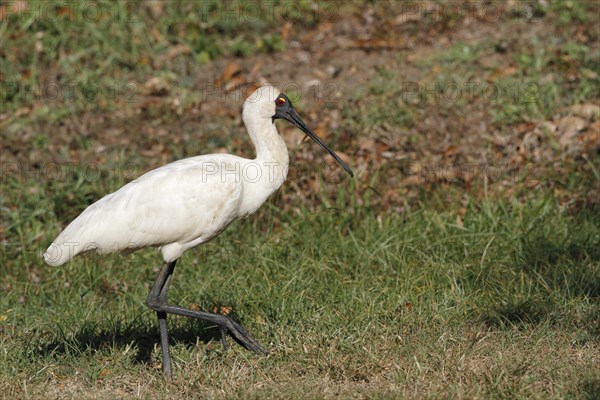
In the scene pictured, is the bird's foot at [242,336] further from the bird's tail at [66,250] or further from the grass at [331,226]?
the bird's tail at [66,250]

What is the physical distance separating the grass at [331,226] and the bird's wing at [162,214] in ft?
2.33

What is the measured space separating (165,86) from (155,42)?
2.71ft

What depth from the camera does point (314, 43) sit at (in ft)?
35.2

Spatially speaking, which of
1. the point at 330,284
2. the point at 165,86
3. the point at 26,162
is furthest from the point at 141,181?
the point at 165,86

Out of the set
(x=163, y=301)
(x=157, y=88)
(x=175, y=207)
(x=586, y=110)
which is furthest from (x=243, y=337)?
(x=157, y=88)

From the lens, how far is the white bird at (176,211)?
5.70m

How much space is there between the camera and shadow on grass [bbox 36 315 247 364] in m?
6.04

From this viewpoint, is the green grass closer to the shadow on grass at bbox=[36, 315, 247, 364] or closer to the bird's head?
the shadow on grass at bbox=[36, 315, 247, 364]

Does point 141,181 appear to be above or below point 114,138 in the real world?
above

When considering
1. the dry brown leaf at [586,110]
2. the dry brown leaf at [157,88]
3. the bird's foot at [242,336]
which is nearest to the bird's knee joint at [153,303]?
the bird's foot at [242,336]

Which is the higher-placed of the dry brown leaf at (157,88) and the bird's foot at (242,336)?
the dry brown leaf at (157,88)

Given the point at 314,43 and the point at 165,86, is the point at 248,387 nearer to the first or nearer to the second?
the point at 165,86

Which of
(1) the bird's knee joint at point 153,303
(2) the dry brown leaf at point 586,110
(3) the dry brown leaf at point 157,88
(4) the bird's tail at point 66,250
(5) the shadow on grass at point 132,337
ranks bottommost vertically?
(5) the shadow on grass at point 132,337

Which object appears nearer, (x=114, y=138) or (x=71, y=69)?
Result: (x=114, y=138)
